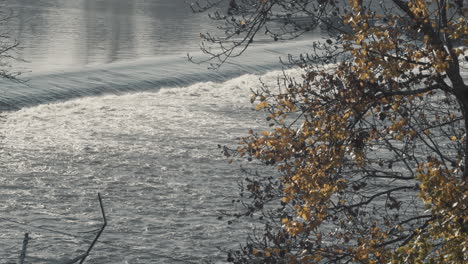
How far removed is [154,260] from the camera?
14609 millimetres

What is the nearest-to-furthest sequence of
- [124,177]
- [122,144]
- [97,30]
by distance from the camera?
1. [124,177]
2. [122,144]
3. [97,30]

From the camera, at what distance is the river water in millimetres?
15695

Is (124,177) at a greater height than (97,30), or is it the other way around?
(124,177)

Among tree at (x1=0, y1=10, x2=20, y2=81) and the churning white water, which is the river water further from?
tree at (x1=0, y1=10, x2=20, y2=81)

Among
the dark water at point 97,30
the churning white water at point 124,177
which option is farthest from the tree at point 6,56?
the churning white water at point 124,177

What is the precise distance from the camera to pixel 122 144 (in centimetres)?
2367

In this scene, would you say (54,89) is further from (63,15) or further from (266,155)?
(63,15)

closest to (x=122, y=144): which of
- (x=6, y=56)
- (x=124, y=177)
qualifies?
(x=124, y=177)

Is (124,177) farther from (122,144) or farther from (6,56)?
(6,56)

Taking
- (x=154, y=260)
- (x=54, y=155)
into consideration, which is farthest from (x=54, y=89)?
(x=154, y=260)

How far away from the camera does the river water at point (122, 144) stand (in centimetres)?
1570

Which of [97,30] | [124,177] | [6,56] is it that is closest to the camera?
[124,177]

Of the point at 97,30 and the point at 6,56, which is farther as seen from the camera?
the point at 97,30

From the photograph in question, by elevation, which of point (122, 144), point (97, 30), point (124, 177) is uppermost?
point (124, 177)
